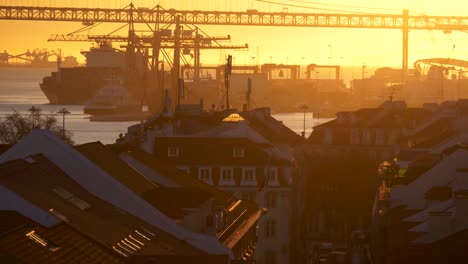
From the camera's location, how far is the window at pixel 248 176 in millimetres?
31531

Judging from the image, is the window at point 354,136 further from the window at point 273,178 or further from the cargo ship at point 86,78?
the cargo ship at point 86,78

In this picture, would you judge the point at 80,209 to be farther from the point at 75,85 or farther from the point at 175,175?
the point at 75,85

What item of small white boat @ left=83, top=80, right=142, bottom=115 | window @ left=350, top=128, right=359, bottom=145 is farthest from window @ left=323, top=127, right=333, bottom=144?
small white boat @ left=83, top=80, right=142, bottom=115

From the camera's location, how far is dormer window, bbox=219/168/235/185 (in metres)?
31.6

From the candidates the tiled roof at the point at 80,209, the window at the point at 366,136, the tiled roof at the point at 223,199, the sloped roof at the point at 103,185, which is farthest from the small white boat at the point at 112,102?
the tiled roof at the point at 80,209

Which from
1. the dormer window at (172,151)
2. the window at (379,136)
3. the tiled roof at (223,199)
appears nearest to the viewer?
the tiled roof at (223,199)

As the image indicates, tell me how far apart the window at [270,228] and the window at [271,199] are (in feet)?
2.21

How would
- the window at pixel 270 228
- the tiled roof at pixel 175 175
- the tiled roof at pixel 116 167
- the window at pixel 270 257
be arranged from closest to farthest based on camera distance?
the tiled roof at pixel 116 167
the tiled roof at pixel 175 175
the window at pixel 270 257
the window at pixel 270 228

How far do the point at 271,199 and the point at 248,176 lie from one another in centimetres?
65

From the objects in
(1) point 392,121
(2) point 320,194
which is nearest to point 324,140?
(1) point 392,121

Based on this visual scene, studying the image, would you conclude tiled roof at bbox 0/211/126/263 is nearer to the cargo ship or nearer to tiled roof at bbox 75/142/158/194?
tiled roof at bbox 75/142/158/194

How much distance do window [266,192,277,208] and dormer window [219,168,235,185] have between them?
0.76 meters

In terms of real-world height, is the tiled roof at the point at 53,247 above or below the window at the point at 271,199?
above

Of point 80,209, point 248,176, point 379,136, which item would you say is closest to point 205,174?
point 248,176
